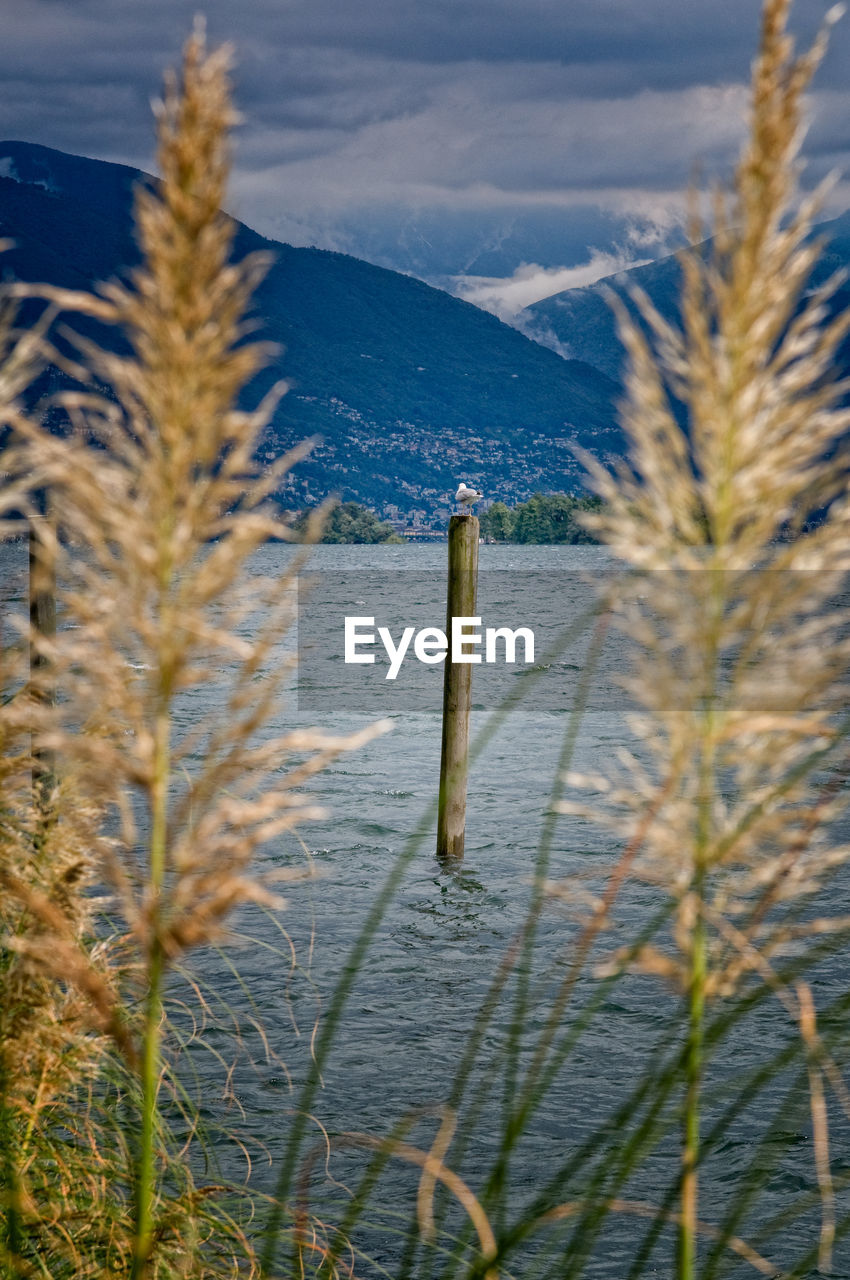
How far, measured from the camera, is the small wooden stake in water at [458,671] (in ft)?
34.2

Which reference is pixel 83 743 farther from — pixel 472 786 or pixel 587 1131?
pixel 472 786

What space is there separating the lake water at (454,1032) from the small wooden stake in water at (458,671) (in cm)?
133

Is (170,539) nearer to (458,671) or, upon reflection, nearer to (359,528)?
(458,671)

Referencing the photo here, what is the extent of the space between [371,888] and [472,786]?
5512mm

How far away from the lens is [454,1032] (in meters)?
8.73

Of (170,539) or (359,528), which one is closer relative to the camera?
(170,539)

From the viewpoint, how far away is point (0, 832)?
183cm

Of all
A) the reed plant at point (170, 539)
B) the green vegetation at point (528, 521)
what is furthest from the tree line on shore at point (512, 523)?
the reed plant at point (170, 539)

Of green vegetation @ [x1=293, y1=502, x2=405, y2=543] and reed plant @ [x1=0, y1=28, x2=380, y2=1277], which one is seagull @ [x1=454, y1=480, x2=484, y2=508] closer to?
reed plant @ [x1=0, y1=28, x2=380, y2=1277]

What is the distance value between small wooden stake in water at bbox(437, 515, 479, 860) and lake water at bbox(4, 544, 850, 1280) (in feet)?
4.36

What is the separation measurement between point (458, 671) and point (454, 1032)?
322cm

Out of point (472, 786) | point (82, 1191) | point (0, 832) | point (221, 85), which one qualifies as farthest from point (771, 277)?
point (472, 786)

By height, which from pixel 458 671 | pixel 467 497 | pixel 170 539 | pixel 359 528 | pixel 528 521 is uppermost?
pixel 528 521

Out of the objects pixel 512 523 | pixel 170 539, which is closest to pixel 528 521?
pixel 512 523
